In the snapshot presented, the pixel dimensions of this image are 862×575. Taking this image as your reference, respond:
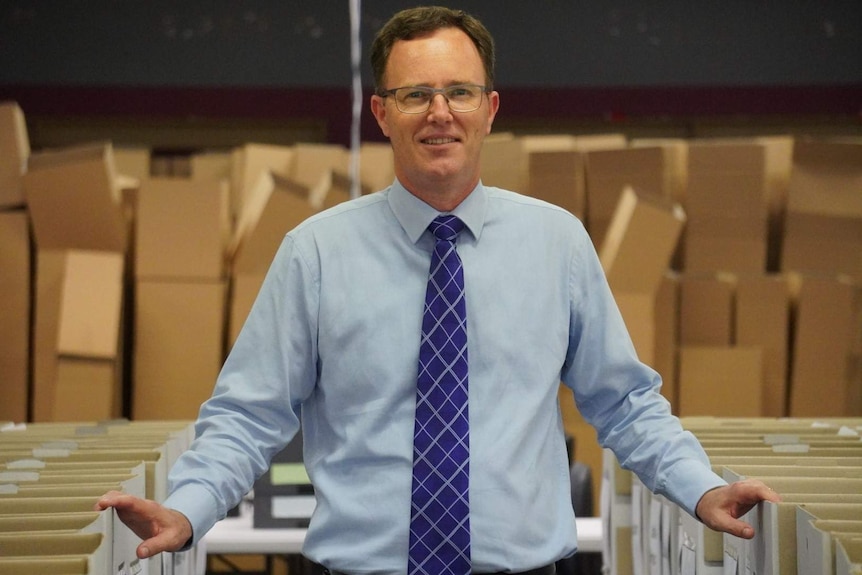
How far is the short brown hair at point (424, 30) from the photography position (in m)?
1.86

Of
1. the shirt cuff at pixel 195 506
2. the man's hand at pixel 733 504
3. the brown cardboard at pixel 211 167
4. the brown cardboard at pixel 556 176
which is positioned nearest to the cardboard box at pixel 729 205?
the brown cardboard at pixel 556 176

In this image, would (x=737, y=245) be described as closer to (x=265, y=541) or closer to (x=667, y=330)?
(x=667, y=330)

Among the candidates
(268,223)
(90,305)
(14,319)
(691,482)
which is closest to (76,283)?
(90,305)

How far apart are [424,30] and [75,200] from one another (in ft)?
7.94

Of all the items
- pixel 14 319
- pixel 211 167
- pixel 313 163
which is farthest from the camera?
pixel 211 167

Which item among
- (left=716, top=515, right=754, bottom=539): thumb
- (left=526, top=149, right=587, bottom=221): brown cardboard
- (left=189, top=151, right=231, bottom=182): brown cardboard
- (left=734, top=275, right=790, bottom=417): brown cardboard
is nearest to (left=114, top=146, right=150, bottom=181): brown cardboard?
(left=189, top=151, right=231, bottom=182): brown cardboard

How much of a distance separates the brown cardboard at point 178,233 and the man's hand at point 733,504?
103 inches

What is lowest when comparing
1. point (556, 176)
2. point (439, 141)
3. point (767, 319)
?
point (767, 319)

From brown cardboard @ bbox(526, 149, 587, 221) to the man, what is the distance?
246 centimetres

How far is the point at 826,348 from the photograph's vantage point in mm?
4297

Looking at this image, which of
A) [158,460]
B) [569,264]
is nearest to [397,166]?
[569,264]

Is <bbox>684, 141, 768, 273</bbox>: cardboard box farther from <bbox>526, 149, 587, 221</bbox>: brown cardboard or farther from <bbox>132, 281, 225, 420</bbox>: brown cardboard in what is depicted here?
<bbox>132, 281, 225, 420</bbox>: brown cardboard

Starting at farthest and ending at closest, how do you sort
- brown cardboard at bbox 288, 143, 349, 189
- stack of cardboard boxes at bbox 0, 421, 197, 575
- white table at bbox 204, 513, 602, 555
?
brown cardboard at bbox 288, 143, 349, 189, white table at bbox 204, 513, 602, 555, stack of cardboard boxes at bbox 0, 421, 197, 575

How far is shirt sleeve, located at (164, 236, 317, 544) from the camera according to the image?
1.82m
